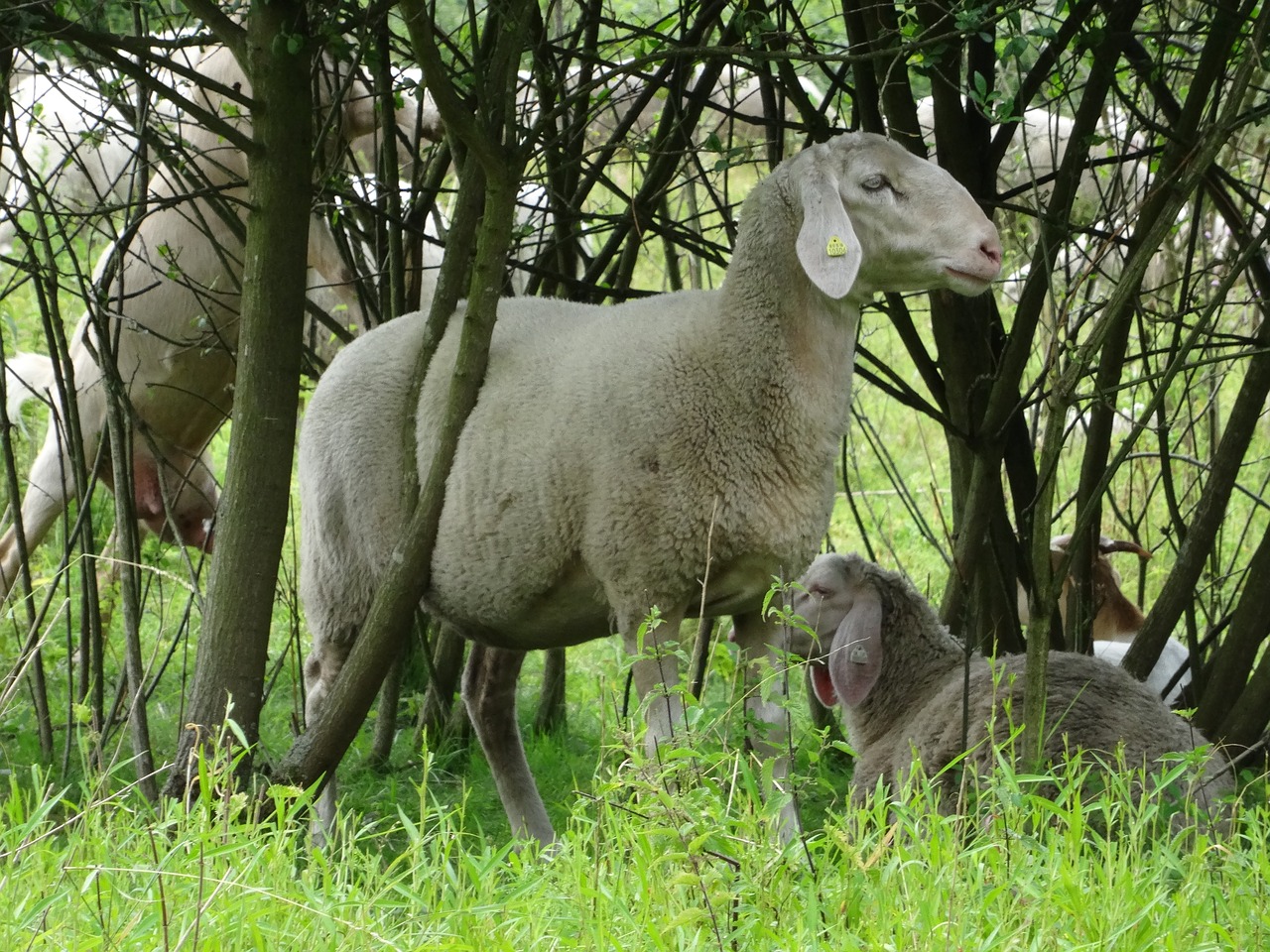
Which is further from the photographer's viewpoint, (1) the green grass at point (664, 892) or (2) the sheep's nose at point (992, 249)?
(2) the sheep's nose at point (992, 249)

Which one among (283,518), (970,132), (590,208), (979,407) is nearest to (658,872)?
(283,518)

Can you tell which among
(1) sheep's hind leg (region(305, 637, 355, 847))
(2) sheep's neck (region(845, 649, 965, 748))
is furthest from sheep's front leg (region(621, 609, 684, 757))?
(1) sheep's hind leg (region(305, 637, 355, 847))

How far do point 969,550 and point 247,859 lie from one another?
2.27 m

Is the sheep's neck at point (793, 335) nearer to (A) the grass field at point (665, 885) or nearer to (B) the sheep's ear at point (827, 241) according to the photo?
(B) the sheep's ear at point (827, 241)

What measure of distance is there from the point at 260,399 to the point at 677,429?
0.95 m

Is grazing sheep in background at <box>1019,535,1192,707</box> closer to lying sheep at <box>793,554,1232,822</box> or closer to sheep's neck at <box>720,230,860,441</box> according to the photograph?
lying sheep at <box>793,554,1232,822</box>

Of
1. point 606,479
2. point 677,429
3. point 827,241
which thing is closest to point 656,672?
point 606,479

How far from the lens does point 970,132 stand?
4.07m

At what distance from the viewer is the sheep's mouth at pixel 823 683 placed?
418cm

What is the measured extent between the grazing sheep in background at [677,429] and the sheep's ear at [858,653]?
0.26 m

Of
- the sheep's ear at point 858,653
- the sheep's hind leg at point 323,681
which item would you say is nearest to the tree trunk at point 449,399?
the sheep's hind leg at point 323,681

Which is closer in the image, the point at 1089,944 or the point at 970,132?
the point at 1089,944

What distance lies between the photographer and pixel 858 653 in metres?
3.90

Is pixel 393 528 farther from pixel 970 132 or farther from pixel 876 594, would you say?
pixel 970 132
